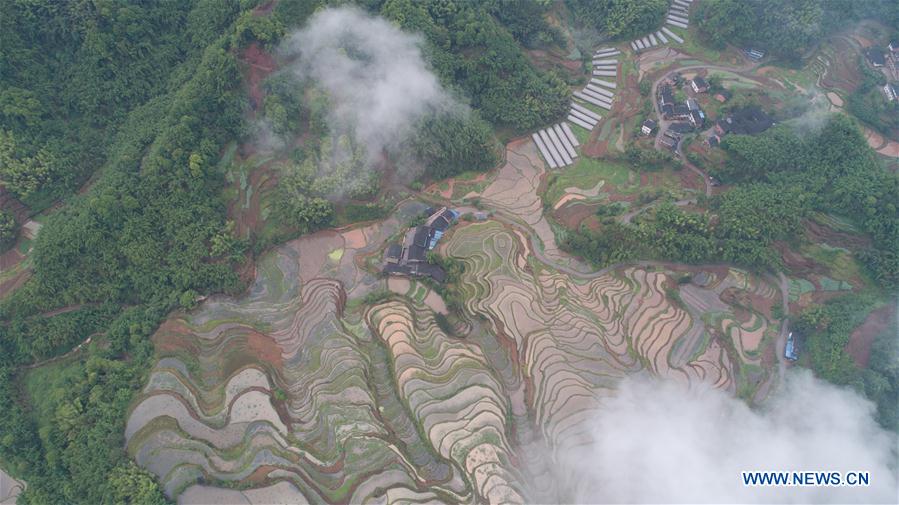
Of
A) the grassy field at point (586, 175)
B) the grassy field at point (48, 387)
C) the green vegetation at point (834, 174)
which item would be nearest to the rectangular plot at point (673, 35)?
the green vegetation at point (834, 174)

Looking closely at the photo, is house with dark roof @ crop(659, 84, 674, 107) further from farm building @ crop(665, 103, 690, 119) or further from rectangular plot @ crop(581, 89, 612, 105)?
rectangular plot @ crop(581, 89, 612, 105)

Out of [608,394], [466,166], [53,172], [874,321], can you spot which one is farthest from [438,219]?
[874,321]

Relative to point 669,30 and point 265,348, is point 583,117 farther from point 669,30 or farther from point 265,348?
point 265,348

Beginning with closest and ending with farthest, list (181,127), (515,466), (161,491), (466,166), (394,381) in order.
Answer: (161,491), (515,466), (394,381), (181,127), (466,166)

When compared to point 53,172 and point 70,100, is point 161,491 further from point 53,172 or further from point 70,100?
point 70,100

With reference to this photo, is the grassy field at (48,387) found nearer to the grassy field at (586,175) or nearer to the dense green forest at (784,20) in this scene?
the grassy field at (586,175)
